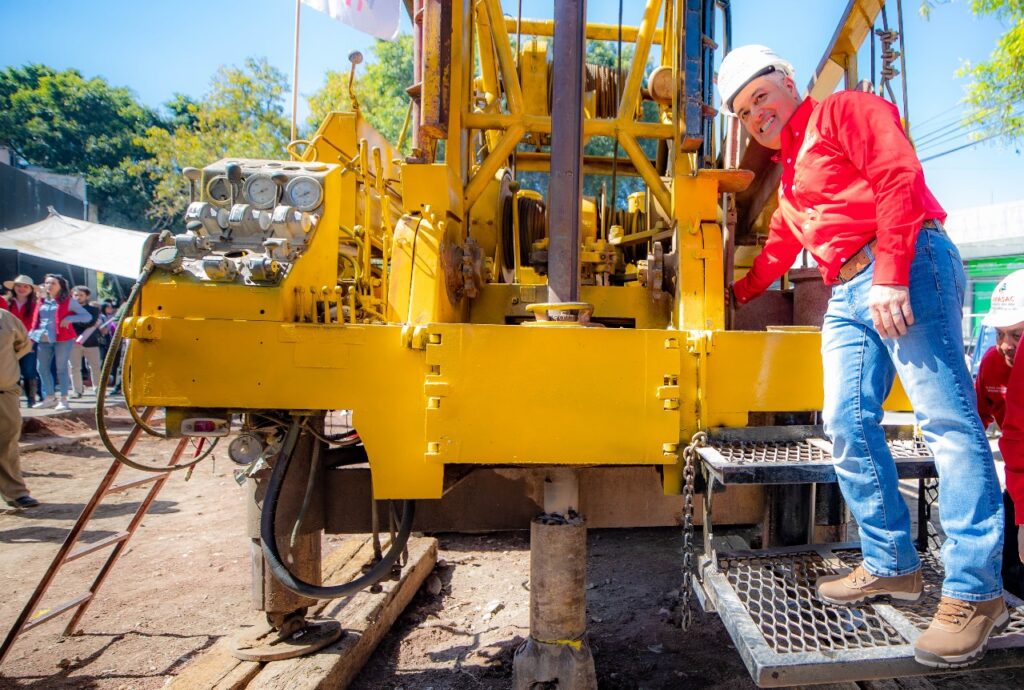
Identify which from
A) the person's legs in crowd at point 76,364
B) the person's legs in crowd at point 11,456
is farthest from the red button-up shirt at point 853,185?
the person's legs in crowd at point 76,364

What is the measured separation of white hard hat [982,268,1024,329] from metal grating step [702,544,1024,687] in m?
0.93

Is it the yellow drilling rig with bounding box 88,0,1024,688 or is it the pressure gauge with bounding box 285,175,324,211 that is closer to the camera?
the yellow drilling rig with bounding box 88,0,1024,688

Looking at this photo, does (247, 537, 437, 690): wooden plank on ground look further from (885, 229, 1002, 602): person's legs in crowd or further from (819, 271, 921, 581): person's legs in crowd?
(885, 229, 1002, 602): person's legs in crowd

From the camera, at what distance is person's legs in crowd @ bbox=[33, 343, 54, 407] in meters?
10.2

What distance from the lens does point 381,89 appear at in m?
24.8

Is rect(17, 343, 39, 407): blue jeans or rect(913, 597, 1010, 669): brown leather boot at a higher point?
rect(17, 343, 39, 407): blue jeans

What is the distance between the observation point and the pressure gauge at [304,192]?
2.37 meters

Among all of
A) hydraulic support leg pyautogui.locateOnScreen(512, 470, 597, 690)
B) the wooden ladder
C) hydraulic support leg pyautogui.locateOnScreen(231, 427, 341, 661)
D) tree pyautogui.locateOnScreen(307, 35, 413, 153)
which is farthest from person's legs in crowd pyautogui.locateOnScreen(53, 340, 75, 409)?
tree pyautogui.locateOnScreen(307, 35, 413, 153)

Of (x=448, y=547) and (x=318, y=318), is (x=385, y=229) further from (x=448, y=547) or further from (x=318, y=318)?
(x=448, y=547)

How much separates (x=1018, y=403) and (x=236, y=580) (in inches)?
170

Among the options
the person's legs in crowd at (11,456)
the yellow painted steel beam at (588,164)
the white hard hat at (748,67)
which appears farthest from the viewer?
the person's legs in crowd at (11,456)

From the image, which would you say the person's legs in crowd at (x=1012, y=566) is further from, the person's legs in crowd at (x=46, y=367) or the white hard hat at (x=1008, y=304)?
the person's legs in crowd at (x=46, y=367)

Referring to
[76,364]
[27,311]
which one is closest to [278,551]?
[27,311]

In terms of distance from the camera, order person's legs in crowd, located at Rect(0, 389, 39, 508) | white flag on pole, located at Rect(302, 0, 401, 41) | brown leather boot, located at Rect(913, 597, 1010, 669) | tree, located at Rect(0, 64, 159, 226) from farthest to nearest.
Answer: tree, located at Rect(0, 64, 159, 226) → white flag on pole, located at Rect(302, 0, 401, 41) → person's legs in crowd, located at Rect(0, 389, 39, 508) → brown leather boot, located at Rect(913, 597, 1010, 669)
